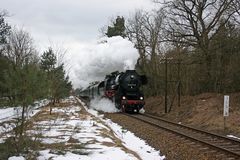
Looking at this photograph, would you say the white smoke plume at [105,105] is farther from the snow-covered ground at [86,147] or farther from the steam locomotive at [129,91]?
the snow-covered ground at [86,147]

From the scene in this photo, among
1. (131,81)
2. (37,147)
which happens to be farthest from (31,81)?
(131,81)

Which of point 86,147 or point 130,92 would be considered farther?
point 130,92

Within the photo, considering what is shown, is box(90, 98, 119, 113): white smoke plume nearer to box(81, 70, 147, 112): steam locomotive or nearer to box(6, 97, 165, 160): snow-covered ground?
box(81, 70, 147, 112): steam locomotive

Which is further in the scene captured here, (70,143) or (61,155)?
(70,143)

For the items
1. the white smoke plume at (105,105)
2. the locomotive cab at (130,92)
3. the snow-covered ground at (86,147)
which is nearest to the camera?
the snow-covered ground at (86,147)

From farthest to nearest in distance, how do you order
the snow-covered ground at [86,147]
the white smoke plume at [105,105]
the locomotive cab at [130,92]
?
the white smoke plume at [105,105] → the locomotive cab at [130,92] → the snow-covered ground at [86,147]

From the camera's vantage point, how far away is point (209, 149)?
1368cm

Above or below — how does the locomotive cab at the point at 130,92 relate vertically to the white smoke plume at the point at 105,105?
above

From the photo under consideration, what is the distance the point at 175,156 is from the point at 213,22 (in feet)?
84.6

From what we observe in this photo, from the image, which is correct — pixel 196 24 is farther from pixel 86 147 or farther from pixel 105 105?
pixel 86 147

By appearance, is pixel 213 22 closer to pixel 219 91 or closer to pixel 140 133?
pixel 219 91

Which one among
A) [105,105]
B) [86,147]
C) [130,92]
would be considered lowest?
[86,147]

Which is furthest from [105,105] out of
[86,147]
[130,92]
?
[86,147]

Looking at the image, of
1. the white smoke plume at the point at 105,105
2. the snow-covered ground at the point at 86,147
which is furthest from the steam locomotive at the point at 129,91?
the snow-covered ground at the point at 86,147
